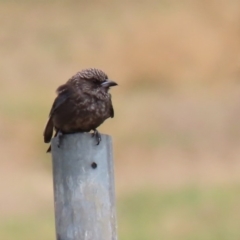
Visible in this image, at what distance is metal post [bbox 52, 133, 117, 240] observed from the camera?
4520 millimetres

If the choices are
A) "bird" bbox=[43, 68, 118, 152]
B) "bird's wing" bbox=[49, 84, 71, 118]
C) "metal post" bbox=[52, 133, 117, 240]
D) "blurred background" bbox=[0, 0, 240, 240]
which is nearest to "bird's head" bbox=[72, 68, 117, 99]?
"bird" bbox=[43, 68, 118, 152]

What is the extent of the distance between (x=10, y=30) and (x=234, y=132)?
377 inches

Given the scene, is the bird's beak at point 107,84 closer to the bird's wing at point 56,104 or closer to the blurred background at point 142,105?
the bird's wing at point 56,104

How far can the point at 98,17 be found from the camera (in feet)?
108

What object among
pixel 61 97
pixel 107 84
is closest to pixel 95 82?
pixel 107 84

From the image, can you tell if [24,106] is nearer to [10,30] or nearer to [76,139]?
[10,30]

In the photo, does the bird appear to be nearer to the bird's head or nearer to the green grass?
the bird's head

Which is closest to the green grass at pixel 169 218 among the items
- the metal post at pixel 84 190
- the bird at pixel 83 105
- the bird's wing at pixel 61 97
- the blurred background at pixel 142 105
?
the blurred background at pixel 142 105

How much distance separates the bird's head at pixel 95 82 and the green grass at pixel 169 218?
712cm

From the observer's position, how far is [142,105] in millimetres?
26188

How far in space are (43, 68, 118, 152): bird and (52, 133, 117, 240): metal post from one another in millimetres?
1522

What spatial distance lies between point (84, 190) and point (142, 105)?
71.2 ft

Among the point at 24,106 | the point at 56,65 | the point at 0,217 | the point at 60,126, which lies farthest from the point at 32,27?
the point at 60,126

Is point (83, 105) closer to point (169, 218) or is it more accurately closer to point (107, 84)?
point (107, 84)
